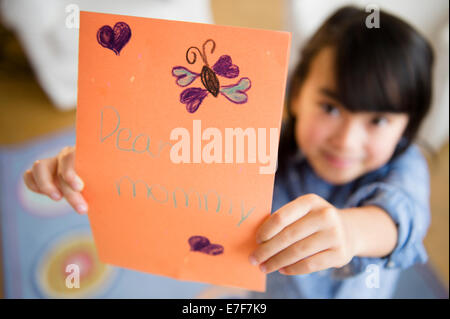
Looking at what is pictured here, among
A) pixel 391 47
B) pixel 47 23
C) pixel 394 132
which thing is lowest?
pixel 394 132

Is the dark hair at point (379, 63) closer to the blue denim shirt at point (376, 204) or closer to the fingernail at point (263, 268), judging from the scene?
the blue denim shirt at point (376, 204)

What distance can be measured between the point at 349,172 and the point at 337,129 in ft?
0.36

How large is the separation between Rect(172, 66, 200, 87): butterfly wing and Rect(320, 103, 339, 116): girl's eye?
0.37m

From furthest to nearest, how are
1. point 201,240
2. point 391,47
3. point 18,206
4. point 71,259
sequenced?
point 18,206, point 71,259, point 391,47, point 201,240

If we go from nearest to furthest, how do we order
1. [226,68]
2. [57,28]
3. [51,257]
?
[226,68], [51,257], [57,28]

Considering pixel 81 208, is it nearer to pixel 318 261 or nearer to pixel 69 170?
pixel 69 170

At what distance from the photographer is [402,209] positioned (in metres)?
0.50

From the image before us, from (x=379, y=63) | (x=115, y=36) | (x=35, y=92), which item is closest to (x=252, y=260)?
(x=115, y=36)

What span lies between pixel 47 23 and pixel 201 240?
107 centimetres

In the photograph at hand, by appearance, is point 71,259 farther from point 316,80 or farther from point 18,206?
Answer: point 316,80

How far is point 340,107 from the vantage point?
0.60 m

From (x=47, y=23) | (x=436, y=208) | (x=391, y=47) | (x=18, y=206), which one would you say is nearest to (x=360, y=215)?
(x=391, y=47)
